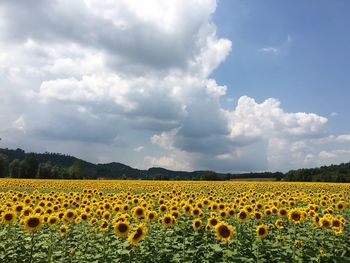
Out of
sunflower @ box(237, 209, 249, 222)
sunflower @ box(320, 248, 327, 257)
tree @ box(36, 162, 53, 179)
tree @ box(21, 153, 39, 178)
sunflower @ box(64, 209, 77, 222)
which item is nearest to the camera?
sunflower @ box(320, 248, 327, 257)

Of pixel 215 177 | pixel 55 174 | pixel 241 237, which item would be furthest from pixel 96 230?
pixel 55 174

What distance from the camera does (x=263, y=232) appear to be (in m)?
11.6

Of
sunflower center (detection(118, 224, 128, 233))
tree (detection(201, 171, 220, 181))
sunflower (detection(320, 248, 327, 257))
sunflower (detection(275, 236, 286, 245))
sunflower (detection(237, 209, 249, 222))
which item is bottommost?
sunflower (detection(320, 248, 327, 257))

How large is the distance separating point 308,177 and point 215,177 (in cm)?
2547

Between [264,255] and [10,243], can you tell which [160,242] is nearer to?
[264,255]

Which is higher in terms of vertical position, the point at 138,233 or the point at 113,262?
the point at 138,233

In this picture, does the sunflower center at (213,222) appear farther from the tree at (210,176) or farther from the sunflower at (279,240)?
the tree at (210,176)

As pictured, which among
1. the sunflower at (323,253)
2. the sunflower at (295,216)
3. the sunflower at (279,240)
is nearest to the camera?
the sunflower at (323,253)

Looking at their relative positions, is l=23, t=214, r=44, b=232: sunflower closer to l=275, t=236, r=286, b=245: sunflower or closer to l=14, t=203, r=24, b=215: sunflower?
l=14, t=203, r=24, b=215: sunflower

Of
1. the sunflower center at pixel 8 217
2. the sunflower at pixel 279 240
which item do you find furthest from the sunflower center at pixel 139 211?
the sunflower at pixel 279 240

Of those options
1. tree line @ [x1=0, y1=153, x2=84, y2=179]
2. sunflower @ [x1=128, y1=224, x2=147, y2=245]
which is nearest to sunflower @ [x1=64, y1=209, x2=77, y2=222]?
sunflower @ [x1=128, y1=224, x2=147, y2=245]

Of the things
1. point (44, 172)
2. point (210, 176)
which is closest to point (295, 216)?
point (210, 176)

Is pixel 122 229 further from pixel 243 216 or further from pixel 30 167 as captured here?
pixel 30 167

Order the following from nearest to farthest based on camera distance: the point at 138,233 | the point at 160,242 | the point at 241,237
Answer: the point at 138,233, the point at 160,242, the point at 241,237
